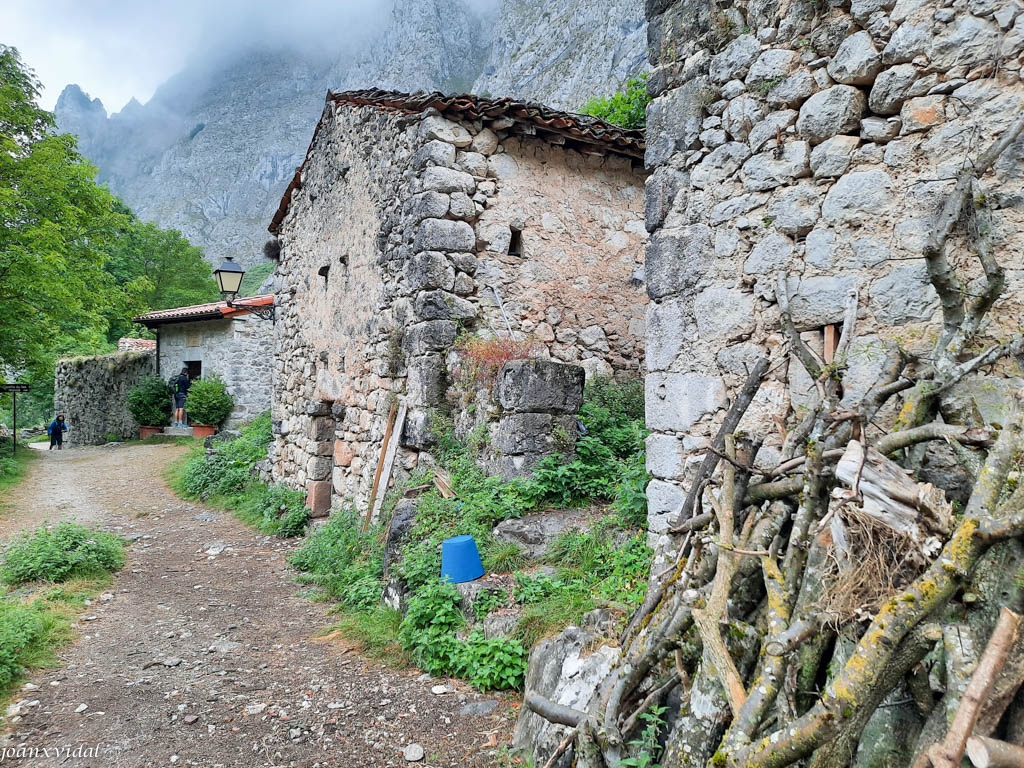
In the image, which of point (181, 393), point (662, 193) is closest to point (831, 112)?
point (662, 193)

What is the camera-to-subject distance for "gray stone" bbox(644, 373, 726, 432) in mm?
3012

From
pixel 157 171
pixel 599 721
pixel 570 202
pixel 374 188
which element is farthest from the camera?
pixel 157 171

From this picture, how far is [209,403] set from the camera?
14648 millimetres

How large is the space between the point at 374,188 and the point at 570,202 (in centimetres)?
217

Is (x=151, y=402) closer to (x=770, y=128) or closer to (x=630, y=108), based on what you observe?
(x=630, y=108)

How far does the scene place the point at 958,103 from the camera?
2.26 metres

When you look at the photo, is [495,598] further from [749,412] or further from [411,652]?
[749,412]

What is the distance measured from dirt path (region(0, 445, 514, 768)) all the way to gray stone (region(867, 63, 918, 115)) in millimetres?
3190

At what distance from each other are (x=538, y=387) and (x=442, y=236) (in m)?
1.84

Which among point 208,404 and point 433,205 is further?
point 208,404

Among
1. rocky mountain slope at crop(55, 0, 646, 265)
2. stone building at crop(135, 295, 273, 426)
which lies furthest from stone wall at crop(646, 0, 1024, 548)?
rocky mountain slope at crop(55, 0, 646, 265)

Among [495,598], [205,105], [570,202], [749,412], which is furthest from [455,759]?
[205,105]

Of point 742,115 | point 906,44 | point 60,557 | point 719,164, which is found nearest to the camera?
point 906,44

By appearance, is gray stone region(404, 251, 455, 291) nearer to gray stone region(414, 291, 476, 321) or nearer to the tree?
gray stone region(414, 291, 476, 321)
